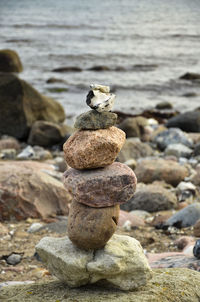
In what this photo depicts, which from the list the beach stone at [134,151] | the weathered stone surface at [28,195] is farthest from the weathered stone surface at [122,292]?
the beach stone at [134,151]

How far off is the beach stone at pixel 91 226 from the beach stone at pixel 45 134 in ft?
31.7

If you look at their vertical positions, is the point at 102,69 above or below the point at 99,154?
below

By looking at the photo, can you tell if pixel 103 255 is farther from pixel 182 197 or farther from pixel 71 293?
pixel 182 197

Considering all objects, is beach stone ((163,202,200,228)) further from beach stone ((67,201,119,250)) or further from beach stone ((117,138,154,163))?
beach stone ((117,138,154,163))

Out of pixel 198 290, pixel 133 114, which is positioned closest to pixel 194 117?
pixel 133 114

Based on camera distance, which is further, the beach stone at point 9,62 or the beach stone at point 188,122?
the beach stone at point 9,62

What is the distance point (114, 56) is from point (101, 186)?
3014 cm

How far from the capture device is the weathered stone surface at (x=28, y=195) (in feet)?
27.6

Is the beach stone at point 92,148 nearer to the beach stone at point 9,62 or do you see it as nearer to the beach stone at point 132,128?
the beach stone at point 132,128

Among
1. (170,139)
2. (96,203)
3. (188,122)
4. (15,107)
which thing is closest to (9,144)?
(15,107)

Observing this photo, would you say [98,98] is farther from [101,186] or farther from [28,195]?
[28,195]

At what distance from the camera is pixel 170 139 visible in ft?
48.2

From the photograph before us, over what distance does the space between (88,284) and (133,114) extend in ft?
46.5

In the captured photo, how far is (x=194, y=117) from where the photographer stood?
16.5 meters
